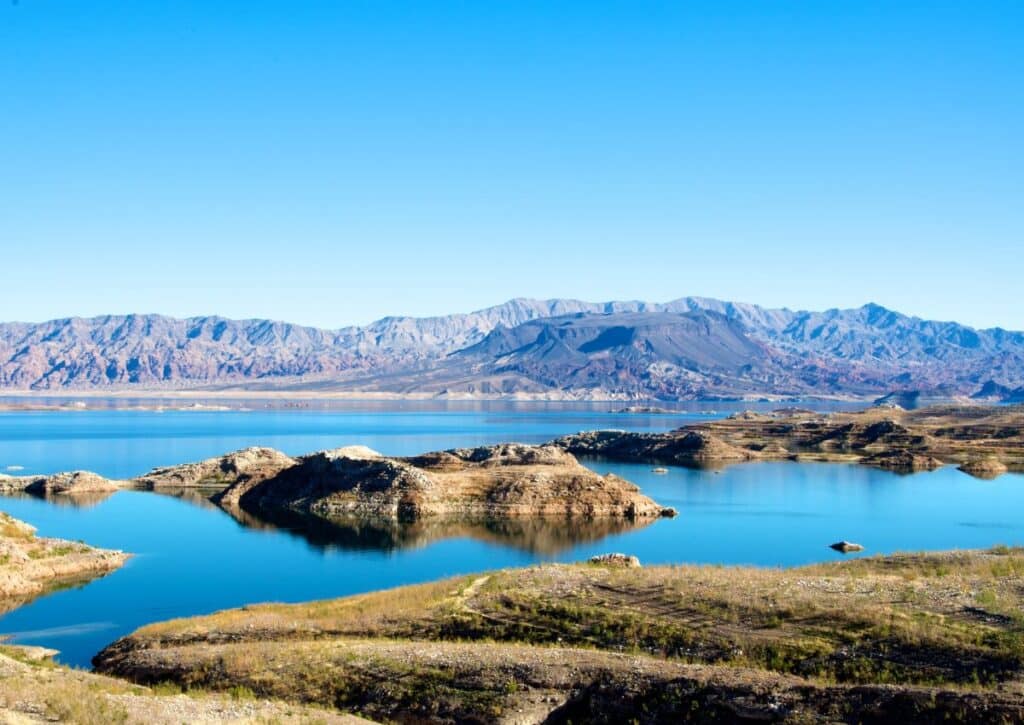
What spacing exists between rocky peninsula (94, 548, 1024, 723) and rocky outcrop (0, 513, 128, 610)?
1560 centimetres

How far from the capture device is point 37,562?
54.2 meters

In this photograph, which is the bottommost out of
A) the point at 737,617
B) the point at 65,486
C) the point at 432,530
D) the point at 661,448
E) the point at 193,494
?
the point at 661,448

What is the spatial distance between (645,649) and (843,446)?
136m

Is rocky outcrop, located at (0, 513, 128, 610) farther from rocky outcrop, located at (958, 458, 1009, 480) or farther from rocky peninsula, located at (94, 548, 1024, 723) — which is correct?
rocky outcrop, located at (958, 458, 1009, 480)

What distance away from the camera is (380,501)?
271 feet

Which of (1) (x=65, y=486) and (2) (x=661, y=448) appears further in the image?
(2) (x=661, y=448)

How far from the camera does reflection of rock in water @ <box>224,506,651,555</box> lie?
68562 mm

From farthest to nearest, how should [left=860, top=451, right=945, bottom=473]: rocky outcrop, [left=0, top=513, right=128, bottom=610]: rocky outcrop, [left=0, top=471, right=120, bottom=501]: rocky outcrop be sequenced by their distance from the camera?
[left=860, top=451, right=945, bottom=473]: rocky outcrop → [left=0, top=471, right=120, bottom=501]: rocky outcrop → [left=0, top=513, right=128, bottom=610]: rocky outcrop

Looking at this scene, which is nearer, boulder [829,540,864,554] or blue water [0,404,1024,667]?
blue water [0,404,1024,667]

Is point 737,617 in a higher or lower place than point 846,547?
higher

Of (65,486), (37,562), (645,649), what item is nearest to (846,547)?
(645,649)

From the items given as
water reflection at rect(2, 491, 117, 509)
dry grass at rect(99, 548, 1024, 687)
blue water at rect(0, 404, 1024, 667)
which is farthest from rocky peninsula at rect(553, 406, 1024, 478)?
dry grass at rect(99, 548, 1024, 687)

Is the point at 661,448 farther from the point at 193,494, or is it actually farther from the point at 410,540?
the point at 410,540

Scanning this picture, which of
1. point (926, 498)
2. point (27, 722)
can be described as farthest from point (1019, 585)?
point (926, 498)
